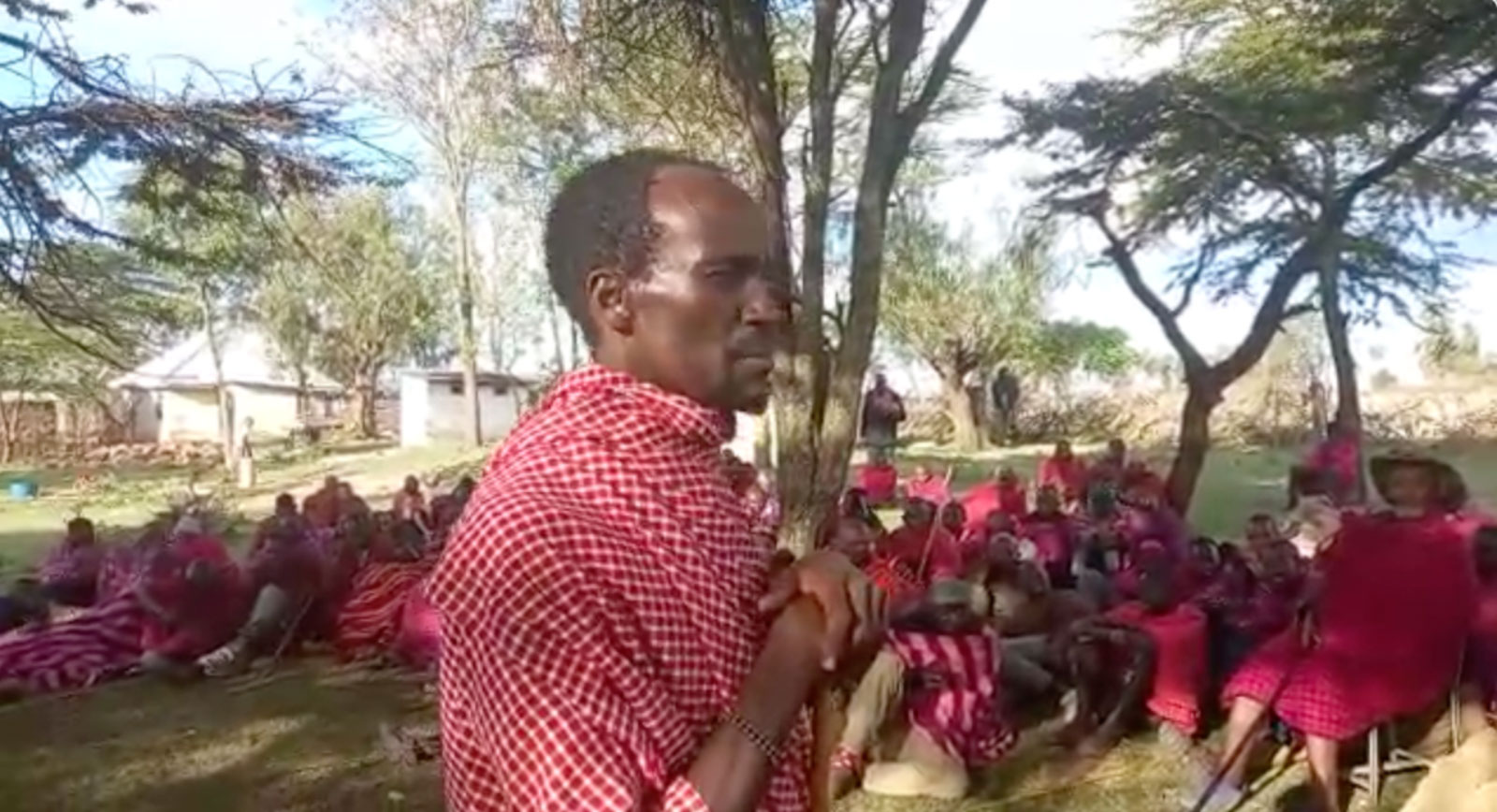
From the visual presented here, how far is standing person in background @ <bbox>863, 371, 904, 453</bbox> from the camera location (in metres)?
13.1

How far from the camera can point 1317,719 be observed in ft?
13.8

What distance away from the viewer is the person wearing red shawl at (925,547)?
608 centimetres

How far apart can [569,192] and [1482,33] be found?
24.9 ft

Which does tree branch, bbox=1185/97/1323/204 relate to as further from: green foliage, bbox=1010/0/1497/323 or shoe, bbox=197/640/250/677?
shoe, bbox=197/640/250/677

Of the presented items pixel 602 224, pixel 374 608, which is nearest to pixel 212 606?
pixel 374 608

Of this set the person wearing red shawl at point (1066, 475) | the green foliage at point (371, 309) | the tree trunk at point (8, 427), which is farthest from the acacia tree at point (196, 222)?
the tree trunk at point (8, 427)

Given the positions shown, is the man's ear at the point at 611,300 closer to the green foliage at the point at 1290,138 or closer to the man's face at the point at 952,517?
the man's face at the point at 952,517

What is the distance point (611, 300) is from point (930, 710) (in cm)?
383

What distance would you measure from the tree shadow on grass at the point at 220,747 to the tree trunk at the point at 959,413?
11371 millimetres

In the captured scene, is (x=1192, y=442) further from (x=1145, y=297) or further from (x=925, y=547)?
(x=925, y=547)

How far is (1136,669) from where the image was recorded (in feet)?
16.0

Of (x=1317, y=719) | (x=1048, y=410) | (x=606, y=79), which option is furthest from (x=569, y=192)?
(x=1048, y=410)

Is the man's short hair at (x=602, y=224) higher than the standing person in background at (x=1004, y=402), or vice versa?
the man's short hair at (x=602, y=224)

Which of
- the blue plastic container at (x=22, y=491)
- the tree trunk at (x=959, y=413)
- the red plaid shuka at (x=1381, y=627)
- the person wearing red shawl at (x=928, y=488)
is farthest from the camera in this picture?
the blue plastic container at (x=22, y=491)
